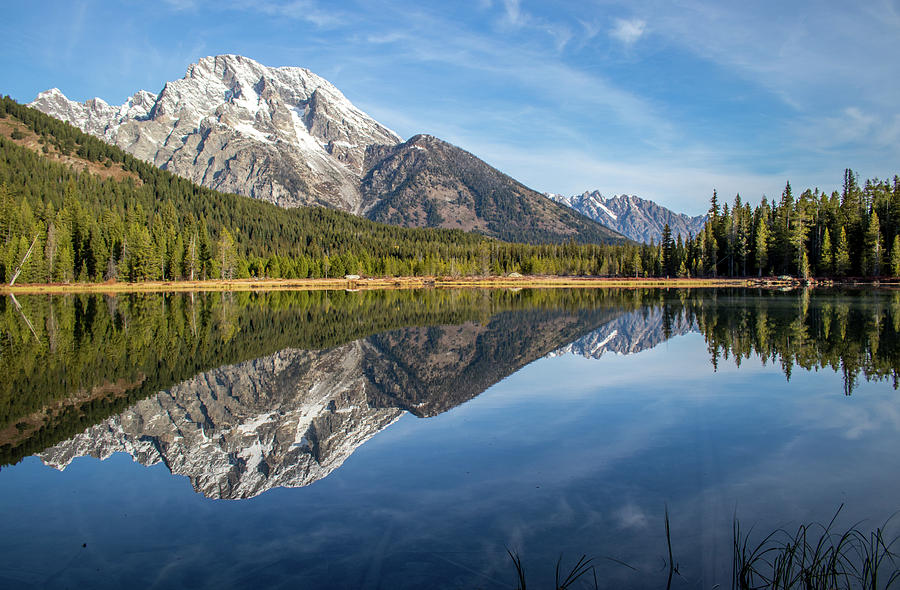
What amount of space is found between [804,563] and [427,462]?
677cm

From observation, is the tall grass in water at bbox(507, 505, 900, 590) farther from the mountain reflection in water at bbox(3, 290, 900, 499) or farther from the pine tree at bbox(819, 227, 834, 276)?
the pine tree at bbox(819, 227, 834, 276)

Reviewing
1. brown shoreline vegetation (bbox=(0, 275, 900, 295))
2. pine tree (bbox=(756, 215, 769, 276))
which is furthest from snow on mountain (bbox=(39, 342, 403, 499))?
pine tree (bbox=(756, 215, 769, 276))

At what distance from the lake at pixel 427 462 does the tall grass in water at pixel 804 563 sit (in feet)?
0.54

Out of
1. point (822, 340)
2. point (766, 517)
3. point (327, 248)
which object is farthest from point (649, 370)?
point (327, 248)

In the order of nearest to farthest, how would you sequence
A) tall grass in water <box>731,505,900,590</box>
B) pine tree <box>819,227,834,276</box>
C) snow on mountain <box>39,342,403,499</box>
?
tall grass in water <box>731,505,900,590</box> → snow on mountain <box>39,342,403,499</box> → pine tree <box>819,227,834,276</box>

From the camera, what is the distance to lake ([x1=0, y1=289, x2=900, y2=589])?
7.49 meters

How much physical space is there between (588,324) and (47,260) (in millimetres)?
88135

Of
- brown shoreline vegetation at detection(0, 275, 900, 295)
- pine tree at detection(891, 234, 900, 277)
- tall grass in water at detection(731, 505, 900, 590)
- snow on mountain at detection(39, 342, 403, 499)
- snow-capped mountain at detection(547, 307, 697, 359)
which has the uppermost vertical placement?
pine tree at detection(891, 234, 900, 277)

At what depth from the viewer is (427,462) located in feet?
38.3

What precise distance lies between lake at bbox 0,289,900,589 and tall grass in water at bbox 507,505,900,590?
165mm

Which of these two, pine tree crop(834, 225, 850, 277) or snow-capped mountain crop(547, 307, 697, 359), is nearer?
snow-capped mountain crop(547, 307, 697, 359)

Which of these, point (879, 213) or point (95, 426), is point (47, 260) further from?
point (879, 213)

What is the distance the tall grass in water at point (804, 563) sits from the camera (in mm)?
6402

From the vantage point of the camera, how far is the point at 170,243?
110250mm
